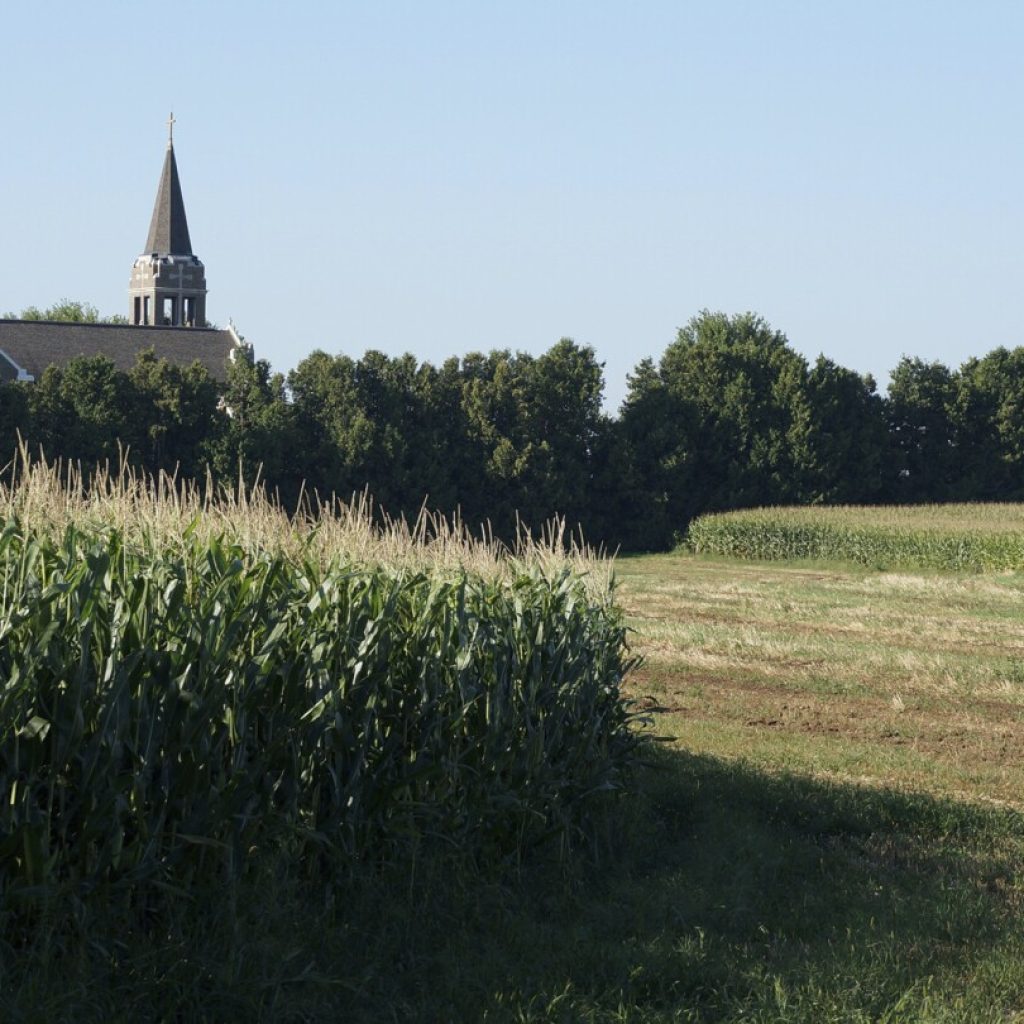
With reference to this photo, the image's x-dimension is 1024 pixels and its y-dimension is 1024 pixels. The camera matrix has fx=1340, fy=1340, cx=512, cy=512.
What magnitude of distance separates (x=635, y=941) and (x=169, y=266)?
83859mm

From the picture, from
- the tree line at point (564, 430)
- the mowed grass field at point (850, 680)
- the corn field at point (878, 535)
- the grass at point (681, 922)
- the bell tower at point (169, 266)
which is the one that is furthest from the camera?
the bell tower at point (169, 266)

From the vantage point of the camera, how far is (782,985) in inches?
269

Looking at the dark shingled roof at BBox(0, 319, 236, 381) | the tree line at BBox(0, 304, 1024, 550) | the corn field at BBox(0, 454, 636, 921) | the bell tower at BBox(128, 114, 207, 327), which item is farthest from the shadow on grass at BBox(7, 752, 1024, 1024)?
the bell tower at BBox(128, 114, 207, 327)

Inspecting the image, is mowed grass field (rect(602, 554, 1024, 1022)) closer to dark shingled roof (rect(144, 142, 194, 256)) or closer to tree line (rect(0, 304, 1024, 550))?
tree line (rect(0, 304, 1024, 550))

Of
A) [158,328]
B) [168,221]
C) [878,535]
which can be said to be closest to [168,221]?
[168,221]

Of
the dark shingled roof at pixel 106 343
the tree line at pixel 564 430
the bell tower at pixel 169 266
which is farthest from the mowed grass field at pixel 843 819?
the bell tower at pixel 169 266

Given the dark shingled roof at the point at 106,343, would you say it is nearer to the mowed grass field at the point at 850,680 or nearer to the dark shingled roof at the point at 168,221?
the dark shingled roof at the point at 168,221

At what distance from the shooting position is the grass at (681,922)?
6176 mm

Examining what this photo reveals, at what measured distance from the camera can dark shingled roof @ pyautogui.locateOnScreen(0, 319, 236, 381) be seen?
65500 mm

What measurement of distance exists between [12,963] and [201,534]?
15.6 feet

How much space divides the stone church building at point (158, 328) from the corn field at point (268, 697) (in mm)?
39842

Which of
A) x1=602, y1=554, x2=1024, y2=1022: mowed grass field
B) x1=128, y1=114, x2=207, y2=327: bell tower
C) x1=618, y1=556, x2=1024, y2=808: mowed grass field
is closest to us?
x1=602, y1=554, x2=1024, y2=1022: mowed grass field

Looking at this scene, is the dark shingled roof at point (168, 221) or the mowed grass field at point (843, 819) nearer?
the mowed grass field at point (843, 819)

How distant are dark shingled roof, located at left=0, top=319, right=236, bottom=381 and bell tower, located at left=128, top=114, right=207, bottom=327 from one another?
1454 cm
